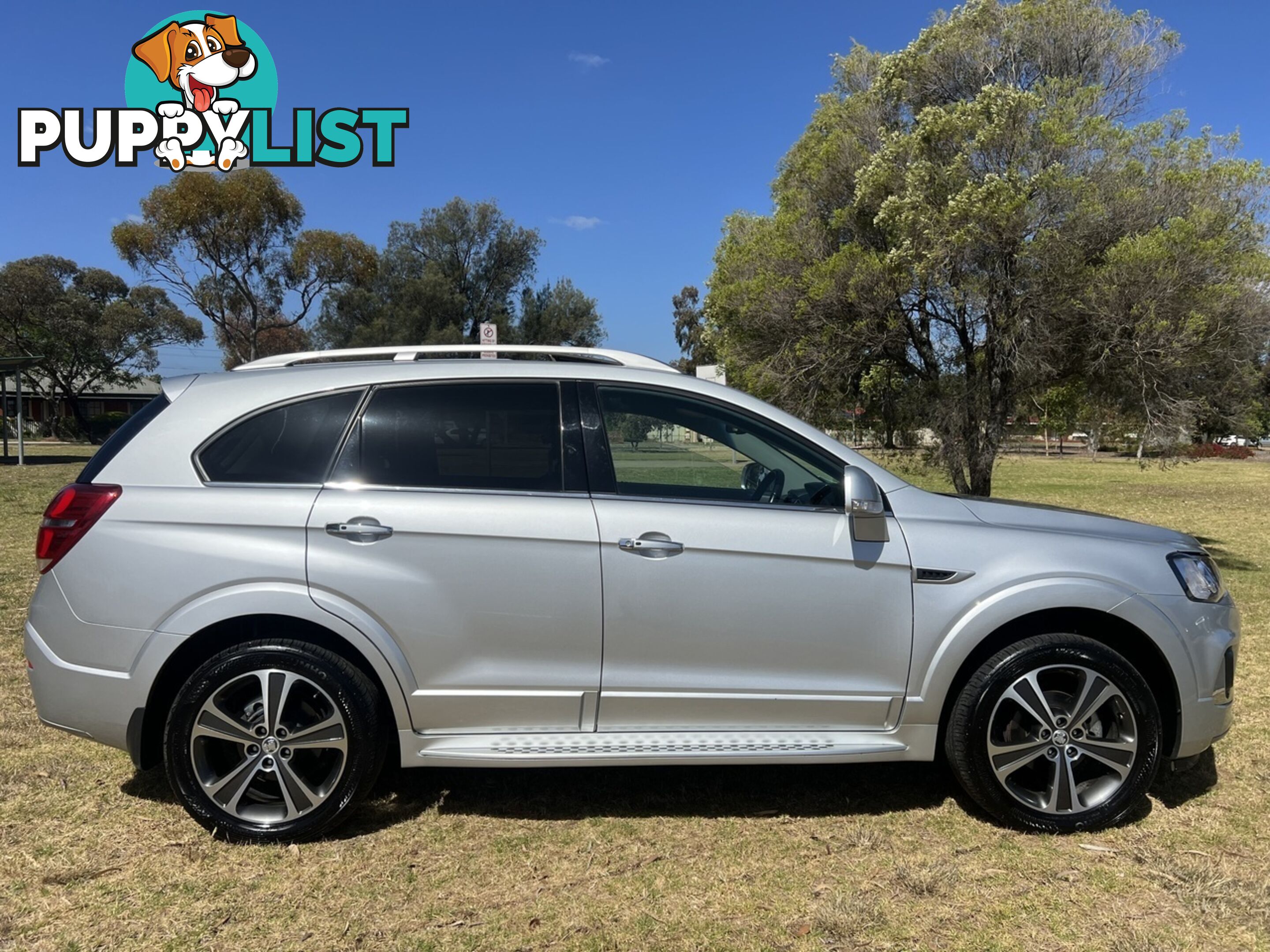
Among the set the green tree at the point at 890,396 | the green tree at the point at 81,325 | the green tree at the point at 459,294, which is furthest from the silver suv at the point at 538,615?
the green tree at the point at 81,325

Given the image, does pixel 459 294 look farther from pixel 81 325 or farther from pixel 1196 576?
pixel 1196 576

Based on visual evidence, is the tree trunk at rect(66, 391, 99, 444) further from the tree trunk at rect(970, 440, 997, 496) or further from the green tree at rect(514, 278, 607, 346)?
the tree trunk at rect(970, 440, 997, 496)

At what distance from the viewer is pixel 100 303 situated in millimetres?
44062

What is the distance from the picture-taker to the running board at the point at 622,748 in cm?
319

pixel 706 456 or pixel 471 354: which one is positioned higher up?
pixel 471 354

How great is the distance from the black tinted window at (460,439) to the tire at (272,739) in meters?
0.74

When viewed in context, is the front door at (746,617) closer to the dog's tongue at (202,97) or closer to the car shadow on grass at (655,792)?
the car shadow on grass at (655,792)

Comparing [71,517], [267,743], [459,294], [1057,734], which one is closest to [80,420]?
[459,294]

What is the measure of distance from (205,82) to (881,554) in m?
25.5

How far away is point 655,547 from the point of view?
3.19 meters

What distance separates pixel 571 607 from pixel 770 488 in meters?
0.94

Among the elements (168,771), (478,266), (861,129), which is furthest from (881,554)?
(478,266)

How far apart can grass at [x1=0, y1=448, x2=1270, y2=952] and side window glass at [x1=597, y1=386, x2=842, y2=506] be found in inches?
53.2

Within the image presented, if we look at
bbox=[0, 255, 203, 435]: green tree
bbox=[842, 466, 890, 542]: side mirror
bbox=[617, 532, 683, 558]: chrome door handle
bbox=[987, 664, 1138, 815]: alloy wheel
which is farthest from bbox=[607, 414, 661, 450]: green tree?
bbox=[0, 255, 203, 435]: green tree
